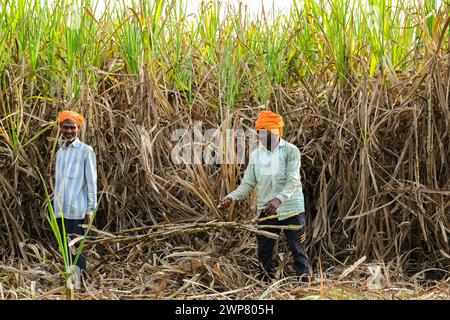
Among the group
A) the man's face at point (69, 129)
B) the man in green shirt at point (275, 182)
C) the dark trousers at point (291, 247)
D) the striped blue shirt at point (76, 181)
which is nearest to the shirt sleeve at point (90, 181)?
the striped blue shirt at point (76, 181)

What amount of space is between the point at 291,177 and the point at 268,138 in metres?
0.28

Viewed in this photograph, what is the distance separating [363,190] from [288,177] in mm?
628

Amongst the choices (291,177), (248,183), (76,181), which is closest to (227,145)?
(248,183)

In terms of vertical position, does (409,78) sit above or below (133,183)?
above

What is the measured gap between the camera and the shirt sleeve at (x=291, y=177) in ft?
14.3

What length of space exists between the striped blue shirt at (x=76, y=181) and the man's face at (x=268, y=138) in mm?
1017

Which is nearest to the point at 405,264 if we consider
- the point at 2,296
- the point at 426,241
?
the point at 426,241

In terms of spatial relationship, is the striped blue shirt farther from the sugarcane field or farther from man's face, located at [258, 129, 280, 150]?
man's face, located at [258, 129, 280, 150]

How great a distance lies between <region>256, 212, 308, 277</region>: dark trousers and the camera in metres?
4.52

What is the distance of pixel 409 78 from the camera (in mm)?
4980

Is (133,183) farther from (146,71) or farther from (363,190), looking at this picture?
(363,190)

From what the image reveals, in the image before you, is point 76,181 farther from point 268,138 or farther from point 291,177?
Answer: point 291,177

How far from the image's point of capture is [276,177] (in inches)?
178

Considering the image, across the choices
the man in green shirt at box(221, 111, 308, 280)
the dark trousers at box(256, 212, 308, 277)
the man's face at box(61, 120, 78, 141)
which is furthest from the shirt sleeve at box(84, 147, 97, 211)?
the dark trousers at box(256, 212, 308, 277)
